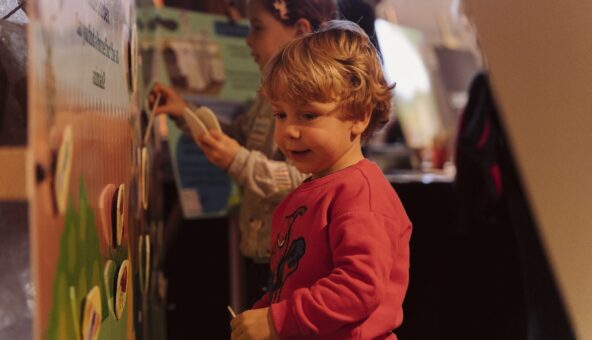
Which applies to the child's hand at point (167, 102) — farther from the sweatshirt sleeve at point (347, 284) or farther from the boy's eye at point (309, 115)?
the sweatshirt sleeve at point (347, 284)

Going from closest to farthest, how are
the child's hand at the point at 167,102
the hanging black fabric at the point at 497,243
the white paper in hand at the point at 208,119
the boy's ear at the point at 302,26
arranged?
1. the boy's ear at the point at 302,26
2. the white paper in hand at the point at 208,119
3. the child's hand at the point at 167,102
4. the hanging black fabric at the point at 497,243

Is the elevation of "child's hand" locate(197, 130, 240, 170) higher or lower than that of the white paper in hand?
lower

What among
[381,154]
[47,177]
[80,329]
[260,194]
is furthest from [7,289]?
[381,154]

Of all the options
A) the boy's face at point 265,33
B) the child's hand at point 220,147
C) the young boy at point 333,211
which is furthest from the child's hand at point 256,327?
the boy's face at point 265,33

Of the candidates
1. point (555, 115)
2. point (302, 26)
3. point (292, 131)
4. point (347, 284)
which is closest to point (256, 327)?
point (347, 284)

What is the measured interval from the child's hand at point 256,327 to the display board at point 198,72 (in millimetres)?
810

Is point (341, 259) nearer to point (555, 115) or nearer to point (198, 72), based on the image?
point (555, 115)

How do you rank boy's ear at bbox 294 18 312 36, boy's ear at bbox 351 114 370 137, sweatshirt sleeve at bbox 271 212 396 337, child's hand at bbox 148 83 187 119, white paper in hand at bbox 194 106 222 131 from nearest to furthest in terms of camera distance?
sweatshirt sleeve at bbox 271 212 396 337 < boy's ear at bbox 351 114 370 137 < boy's ear at bbox 294 18 312 36 < white paper in hand at bbox 194 106 222 131 < child's hand at bbox 148 83 187 119

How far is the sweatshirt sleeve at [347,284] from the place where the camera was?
0.81 m

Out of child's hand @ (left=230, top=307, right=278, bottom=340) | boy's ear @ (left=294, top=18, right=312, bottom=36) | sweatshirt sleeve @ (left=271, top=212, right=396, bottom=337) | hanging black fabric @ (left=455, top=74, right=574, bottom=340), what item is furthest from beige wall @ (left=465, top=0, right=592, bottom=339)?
child's hand @ (left=230, top=307, right=278, bottom=340)

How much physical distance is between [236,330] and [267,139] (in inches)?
17.8

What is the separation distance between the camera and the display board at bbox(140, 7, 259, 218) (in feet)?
5.45

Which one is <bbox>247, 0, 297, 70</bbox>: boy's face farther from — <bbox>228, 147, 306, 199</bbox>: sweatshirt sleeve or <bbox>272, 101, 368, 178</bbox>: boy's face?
<bbox>272, 101, 368, 178</bbox>: boy's face

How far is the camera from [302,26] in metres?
1.16
